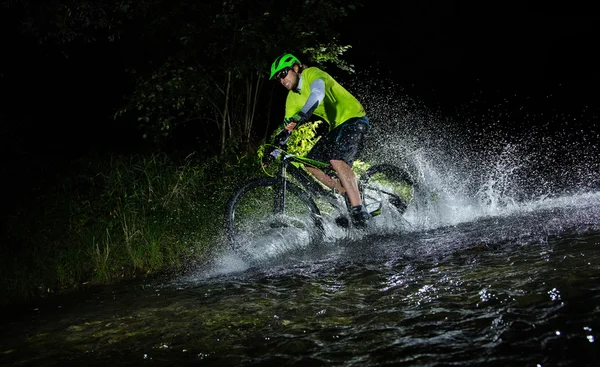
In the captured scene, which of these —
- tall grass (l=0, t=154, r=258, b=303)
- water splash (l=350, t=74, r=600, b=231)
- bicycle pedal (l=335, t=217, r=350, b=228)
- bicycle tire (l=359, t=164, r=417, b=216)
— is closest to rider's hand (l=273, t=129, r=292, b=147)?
bicycle pedal (l=335, t=217, r=350, b=228)

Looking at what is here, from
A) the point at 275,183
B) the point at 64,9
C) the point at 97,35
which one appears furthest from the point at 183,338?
the point at 97,35

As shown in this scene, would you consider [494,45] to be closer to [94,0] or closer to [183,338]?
[94,0]

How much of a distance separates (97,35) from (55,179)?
211 inches

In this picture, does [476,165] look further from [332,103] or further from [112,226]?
[112,226]

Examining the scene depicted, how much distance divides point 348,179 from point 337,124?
26.3 inches

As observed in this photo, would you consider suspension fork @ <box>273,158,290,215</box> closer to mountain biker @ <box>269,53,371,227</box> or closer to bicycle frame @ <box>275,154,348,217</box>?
bicycle frame @ <box>275,154,348,217</box>

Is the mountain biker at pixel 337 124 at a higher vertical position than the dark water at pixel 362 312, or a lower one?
higher

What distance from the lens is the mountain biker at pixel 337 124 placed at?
6.09 m

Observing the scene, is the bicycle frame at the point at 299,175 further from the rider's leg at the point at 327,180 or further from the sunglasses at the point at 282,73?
the sunglasses at the point at 282,73

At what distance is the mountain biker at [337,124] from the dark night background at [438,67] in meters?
8.99

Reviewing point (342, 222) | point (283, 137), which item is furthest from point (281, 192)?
point (342, 222)

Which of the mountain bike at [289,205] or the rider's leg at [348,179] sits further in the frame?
the rider's leg at [348,179]

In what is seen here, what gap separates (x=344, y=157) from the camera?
625 centimetres

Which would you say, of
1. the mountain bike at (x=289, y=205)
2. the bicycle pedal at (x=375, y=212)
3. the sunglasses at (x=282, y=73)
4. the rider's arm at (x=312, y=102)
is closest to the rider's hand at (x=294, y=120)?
the rider's arm at (x=312, y=102)
